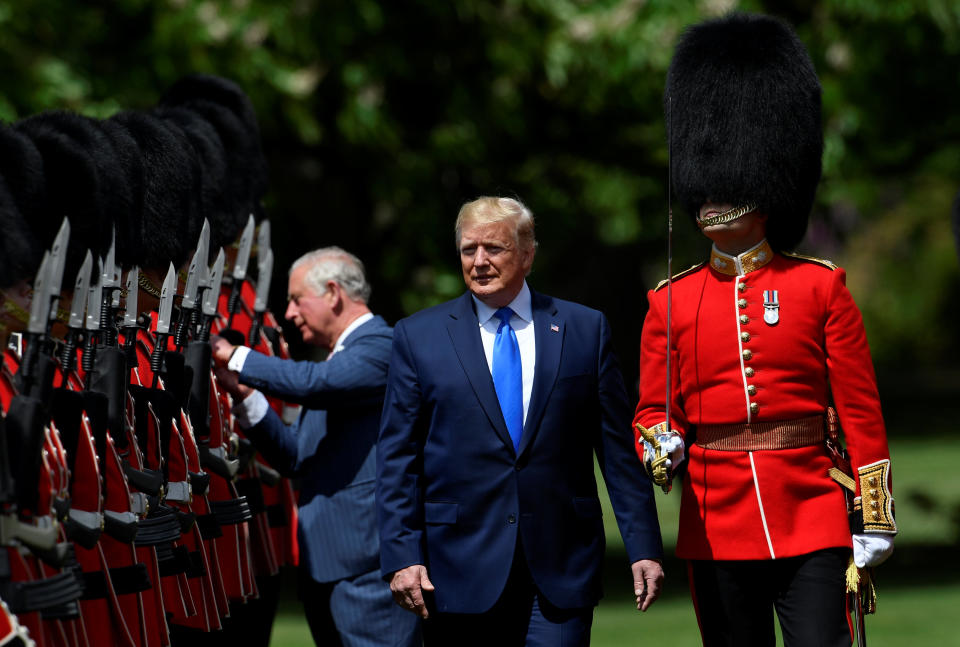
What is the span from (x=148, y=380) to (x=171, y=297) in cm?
29

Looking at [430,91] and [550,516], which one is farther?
[430,91]

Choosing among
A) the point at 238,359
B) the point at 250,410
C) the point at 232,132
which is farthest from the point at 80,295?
the point at 232,132

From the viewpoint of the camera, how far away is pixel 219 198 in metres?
7.18

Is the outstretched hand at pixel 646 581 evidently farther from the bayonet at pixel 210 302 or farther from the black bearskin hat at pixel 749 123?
the bayonet at pixel 210 302

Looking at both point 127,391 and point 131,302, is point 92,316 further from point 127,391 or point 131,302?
point 131,302

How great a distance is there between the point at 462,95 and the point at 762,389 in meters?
6.98

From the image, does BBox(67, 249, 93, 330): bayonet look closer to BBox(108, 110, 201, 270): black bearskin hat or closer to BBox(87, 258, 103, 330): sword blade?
BBox(87, 258, 103, 330): sword blade

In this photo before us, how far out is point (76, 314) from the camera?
16.2ft

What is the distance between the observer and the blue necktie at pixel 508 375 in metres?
5.48

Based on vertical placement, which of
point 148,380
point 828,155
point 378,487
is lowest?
point 378,487

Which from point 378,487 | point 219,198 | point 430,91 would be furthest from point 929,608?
point 378,487

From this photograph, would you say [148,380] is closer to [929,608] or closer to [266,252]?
[266,252]

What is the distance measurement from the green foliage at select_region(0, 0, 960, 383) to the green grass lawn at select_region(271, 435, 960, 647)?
1.82 metres

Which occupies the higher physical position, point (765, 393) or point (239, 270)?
point (239, 270)
